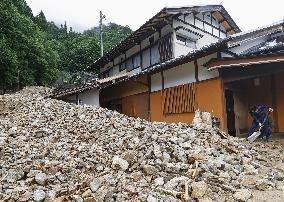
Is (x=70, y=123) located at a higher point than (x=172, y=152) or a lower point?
higher

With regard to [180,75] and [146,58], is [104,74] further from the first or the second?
[180,75]

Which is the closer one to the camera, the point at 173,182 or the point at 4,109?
the point at 173,182

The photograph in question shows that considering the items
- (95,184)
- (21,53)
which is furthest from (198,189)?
(21,53)

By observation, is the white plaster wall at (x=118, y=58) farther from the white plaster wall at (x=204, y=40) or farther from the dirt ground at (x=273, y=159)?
the dirt ground at (x=273, y=159)

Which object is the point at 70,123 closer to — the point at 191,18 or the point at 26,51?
the point at 191,18

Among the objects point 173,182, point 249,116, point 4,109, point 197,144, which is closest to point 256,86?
point 249,116

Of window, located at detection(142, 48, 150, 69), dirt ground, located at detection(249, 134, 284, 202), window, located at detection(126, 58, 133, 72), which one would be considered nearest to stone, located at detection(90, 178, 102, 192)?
dirt ground, located at detection(249, 134, 284, 202)

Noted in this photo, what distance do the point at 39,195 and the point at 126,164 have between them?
204 centimetres

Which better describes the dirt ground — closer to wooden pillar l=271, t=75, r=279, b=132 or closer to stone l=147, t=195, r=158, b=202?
wooden pillar l=271, t=75, r=279, b=132

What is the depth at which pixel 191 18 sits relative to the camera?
18.3 meters

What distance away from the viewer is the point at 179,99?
1405cm

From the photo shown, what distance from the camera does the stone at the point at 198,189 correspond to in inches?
230

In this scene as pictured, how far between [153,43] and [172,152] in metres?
12.1

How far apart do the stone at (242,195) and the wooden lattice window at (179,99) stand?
6967 mm
